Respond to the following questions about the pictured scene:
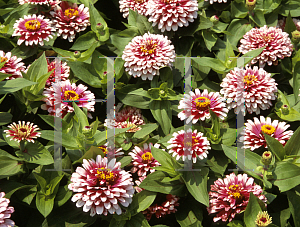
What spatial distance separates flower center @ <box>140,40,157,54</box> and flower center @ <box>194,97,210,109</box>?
391 mm

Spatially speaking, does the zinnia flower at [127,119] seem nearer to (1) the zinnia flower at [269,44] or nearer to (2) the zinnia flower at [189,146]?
(2) the zinnia flower at [189,146]

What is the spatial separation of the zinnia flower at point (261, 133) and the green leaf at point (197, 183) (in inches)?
11.4

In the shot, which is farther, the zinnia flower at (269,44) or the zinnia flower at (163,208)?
the zinnia flower at (269,44)

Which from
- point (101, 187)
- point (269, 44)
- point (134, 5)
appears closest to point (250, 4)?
point (269, 44)

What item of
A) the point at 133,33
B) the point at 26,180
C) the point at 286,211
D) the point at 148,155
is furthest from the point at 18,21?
the point at 286,211

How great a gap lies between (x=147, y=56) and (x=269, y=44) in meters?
0.78

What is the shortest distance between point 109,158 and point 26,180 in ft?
1.48

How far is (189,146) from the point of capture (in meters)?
1.70

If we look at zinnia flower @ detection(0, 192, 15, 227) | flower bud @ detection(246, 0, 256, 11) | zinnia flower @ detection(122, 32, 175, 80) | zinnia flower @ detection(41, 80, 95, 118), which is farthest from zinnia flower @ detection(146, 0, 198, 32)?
zinnia flower @ detection(0, 192, 15, 227)

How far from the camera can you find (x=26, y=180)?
182 centimetres

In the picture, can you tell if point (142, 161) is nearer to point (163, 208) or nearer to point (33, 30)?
point (163, 208)

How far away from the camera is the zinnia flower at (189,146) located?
66.9 inches

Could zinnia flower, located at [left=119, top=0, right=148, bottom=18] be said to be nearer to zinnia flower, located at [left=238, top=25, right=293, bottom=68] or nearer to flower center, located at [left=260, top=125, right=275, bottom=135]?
zinnia flower, located at [left=238, top=25, right=293, bottom=68]

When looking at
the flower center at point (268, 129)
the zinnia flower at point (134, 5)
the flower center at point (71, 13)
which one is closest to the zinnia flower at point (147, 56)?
the zinnia flower at point (134, 5)
